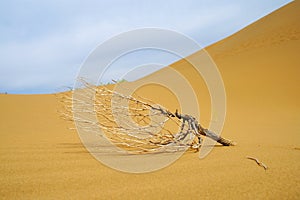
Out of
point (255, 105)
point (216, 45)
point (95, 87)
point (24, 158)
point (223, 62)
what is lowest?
point (24, 158)

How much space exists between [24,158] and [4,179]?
0.69 meters

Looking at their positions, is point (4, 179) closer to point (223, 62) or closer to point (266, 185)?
point (266, 185)

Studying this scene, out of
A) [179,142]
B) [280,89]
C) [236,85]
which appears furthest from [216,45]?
[179,142]

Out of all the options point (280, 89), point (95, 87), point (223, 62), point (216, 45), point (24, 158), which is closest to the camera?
point (24, 158)

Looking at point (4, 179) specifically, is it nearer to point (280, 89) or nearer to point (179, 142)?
point (179, 142)

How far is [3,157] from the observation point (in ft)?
7.94

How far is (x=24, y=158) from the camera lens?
7.88ft

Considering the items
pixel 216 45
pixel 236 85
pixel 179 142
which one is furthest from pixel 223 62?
pixel 179 142

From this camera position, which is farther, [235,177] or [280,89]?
[280,89]

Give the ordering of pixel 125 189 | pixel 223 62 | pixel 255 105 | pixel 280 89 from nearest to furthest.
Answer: pixel 125 189
pixel 255 105
pixel 280 89
pixel 223 62

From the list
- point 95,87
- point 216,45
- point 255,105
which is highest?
point 216,45

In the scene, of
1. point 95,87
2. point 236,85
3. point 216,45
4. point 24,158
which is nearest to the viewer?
point 24,158

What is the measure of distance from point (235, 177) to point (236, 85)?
9864mm

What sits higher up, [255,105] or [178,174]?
[255,105]
